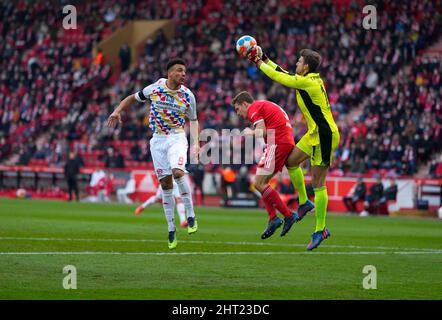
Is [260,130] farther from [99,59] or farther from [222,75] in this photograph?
[99,59]

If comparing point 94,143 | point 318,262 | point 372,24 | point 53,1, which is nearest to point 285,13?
point 372,24

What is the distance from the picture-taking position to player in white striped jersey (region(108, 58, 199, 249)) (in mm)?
14656

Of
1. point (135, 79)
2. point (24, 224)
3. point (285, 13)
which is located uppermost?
point (285, 13)

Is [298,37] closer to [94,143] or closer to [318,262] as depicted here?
[94,143]

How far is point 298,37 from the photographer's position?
41719mm

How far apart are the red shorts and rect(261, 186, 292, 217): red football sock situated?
369 mm

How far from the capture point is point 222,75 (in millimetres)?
42312

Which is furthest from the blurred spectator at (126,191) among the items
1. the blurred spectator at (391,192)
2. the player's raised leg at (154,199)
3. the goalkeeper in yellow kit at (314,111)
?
the goalkeeper in yellow kit at (314,111)

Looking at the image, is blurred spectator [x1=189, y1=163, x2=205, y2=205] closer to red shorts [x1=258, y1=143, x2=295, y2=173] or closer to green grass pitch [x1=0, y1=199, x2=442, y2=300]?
green grass pitch [x1=0, y1=199, x2=442, y2=300]

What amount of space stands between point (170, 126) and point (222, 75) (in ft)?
90.6

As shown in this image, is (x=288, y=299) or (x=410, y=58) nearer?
(x=288, y=299)

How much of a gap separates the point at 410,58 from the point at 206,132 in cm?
856

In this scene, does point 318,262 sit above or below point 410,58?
below
